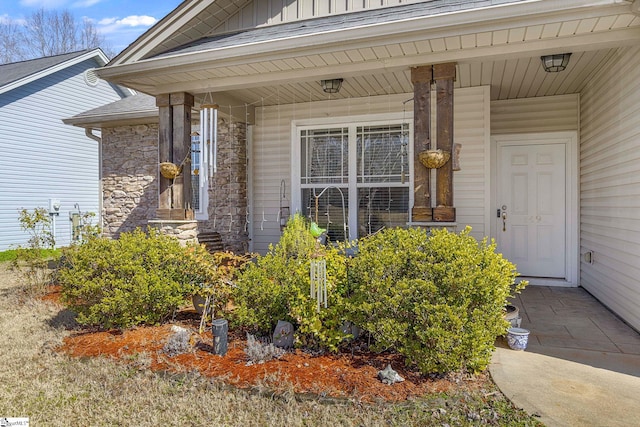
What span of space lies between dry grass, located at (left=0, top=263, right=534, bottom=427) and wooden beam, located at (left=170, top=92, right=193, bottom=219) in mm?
2312

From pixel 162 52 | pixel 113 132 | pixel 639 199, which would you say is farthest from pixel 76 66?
pixel 639 199

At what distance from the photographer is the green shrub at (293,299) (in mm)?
3141

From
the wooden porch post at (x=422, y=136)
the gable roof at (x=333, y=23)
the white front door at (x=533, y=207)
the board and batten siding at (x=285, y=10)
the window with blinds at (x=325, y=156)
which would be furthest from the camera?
the window with blinds at (x=325, y=156)

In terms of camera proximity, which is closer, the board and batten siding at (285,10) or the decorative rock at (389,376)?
the decorative rock at (389,376)

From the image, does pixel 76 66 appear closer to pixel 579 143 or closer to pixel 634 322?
pixel 579 143

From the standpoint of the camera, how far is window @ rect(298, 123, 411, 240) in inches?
230

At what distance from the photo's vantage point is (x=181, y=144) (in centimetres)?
502

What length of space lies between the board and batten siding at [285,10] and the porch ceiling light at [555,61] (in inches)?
67.4

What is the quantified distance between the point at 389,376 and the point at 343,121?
4.08 metres

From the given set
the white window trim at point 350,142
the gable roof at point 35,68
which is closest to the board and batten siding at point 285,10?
the white window trim at point 350,142

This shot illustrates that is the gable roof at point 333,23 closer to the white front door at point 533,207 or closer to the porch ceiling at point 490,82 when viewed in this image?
Answer: the porch ceiling at point 490,82

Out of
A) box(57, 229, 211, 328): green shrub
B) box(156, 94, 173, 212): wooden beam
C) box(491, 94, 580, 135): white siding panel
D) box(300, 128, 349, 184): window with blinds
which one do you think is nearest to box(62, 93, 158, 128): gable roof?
box(156, 94, 173, 212): wooden beam

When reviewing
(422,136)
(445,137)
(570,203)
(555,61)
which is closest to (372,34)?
(422,136)

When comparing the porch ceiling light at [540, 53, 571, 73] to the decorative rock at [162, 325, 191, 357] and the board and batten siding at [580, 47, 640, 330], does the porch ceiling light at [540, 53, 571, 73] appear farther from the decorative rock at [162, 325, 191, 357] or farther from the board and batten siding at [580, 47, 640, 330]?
the decorative rock at [162, 325, 191, 357]
